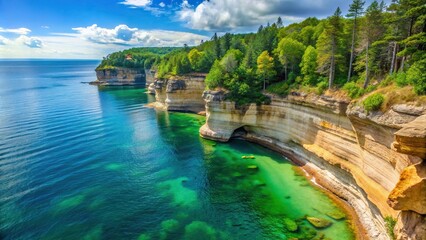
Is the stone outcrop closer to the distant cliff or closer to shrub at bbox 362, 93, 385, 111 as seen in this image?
the distant cliff

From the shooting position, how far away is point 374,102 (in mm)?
21500

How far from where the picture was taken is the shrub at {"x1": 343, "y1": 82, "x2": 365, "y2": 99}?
2643cm

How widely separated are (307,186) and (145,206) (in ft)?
60.5

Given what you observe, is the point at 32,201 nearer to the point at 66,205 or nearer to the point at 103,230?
the point at 66,205

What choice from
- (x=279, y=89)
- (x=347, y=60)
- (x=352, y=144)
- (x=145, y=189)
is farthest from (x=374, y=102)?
(x=145, y=189)

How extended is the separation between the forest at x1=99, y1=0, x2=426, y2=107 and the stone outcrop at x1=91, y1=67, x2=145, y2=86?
299 feet

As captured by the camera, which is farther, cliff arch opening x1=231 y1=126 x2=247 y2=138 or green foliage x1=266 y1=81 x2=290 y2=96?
cliff arch opening x1=231 y1=126 x2=247 y2=138

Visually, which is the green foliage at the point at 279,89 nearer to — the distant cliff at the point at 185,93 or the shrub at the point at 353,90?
the shrub at the point at 353,90

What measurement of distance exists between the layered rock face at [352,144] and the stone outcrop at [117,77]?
327 ft

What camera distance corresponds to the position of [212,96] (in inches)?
1772

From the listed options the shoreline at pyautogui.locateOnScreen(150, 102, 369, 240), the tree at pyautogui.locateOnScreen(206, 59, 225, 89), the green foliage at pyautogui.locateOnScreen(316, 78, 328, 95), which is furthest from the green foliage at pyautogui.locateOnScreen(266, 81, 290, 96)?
the tree at pyautogui.locateOnScreen(206, 59, 225, 89)

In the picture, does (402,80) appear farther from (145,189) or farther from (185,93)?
(185,93)

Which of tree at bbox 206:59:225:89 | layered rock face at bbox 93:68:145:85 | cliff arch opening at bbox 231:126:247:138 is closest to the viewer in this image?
cliff arch opening at bbox 231:126:247:138

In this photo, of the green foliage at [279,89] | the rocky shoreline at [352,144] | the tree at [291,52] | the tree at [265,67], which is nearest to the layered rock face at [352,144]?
the rocky shoreline at [352,144]
